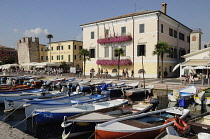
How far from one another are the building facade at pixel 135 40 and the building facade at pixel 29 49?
28.8 metres

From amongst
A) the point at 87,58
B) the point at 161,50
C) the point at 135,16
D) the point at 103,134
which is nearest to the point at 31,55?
the point at 87,58

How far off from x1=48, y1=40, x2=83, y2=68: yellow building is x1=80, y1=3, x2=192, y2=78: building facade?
12.6 metres

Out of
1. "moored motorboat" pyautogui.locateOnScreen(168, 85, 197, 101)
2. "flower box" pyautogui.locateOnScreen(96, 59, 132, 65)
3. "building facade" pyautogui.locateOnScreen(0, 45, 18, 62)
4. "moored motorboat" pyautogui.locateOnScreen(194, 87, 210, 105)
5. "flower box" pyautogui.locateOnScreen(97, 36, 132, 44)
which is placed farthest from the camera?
"building facade" pyautogui.locateOnScreen(0, 45, 18, 62)

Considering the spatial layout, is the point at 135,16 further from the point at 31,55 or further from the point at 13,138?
the point at 31,55

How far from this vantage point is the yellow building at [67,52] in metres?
55.9

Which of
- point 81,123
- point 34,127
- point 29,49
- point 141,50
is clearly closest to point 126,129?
point 81,123

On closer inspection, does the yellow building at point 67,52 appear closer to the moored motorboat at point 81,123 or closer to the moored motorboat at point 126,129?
the moored motorboat at point 81,123

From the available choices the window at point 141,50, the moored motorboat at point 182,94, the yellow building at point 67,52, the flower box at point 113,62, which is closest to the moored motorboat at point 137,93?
the moored motorboat at point 182,94

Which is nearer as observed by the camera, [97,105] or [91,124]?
[91,124]

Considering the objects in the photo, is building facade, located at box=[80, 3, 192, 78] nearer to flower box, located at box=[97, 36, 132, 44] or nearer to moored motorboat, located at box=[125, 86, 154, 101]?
flower box, located at box=[97, 36, 132, 44]

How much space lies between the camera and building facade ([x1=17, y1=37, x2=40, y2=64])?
212 feet

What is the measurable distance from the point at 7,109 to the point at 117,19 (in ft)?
95.1

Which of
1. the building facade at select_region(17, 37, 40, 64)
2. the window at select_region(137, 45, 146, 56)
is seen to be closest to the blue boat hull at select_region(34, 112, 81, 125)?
the window at select_region(137, 45, 146, 56)

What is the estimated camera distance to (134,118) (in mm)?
9641
